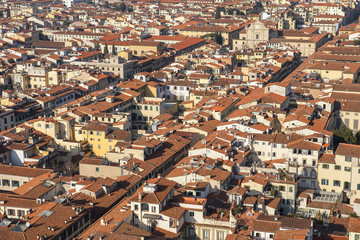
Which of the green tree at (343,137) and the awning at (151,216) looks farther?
the green tree at (343,137)

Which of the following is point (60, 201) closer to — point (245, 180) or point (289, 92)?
point (245, 180)

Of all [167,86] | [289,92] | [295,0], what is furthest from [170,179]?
[295,0]

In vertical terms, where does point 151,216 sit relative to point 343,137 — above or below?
above

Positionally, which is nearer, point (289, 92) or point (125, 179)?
point (125, 179)

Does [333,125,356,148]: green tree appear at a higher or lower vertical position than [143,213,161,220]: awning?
lower

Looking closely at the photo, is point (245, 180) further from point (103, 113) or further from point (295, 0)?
point (295, 0)

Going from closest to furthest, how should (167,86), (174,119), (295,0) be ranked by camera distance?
(174,119)
(167,86)
(295,0)

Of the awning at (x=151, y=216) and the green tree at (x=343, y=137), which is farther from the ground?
the awning at (x=151, y=216)

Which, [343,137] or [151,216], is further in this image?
[343,137]

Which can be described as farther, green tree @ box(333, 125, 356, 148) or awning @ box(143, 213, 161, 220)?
green tree @ box(333, 125, 356, 148)

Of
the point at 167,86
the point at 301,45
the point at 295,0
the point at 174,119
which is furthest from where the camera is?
the point at 295,0
